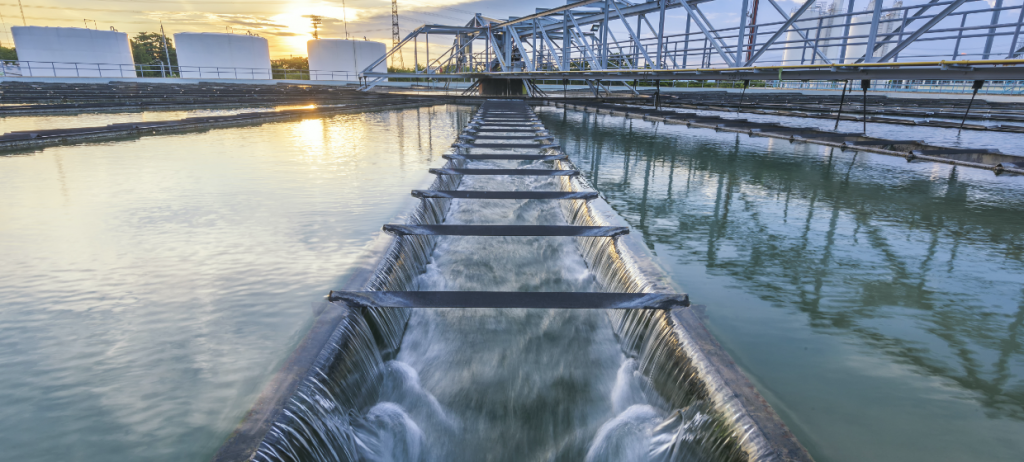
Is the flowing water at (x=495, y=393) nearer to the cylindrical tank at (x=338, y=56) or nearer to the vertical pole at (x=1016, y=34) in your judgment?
the vertical pole at (x=1016, y=34)

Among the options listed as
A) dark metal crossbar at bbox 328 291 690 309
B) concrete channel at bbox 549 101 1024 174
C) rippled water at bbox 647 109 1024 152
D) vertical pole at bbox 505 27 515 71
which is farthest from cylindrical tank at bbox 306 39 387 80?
dark metal crossbar at bbox 328 291 690 309

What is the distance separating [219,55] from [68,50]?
31.3 ft

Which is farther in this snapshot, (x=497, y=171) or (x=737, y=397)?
(x=497, y=171)

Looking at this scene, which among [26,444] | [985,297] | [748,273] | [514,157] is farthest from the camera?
[514,157]

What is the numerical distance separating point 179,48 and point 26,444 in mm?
48175

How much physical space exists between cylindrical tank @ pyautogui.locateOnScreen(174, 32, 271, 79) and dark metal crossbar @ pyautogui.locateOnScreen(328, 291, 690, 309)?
43.3m

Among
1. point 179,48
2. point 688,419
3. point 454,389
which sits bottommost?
point 454,389

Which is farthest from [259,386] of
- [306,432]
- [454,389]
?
[454,389]

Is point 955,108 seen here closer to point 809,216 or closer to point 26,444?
point 809,216

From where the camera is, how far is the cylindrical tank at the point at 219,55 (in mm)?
39531

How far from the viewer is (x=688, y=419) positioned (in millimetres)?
2004

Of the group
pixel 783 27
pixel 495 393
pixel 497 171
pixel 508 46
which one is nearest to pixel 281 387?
pixel 495 393

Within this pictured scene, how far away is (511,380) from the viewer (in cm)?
255

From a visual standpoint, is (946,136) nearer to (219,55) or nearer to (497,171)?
(497,171)
